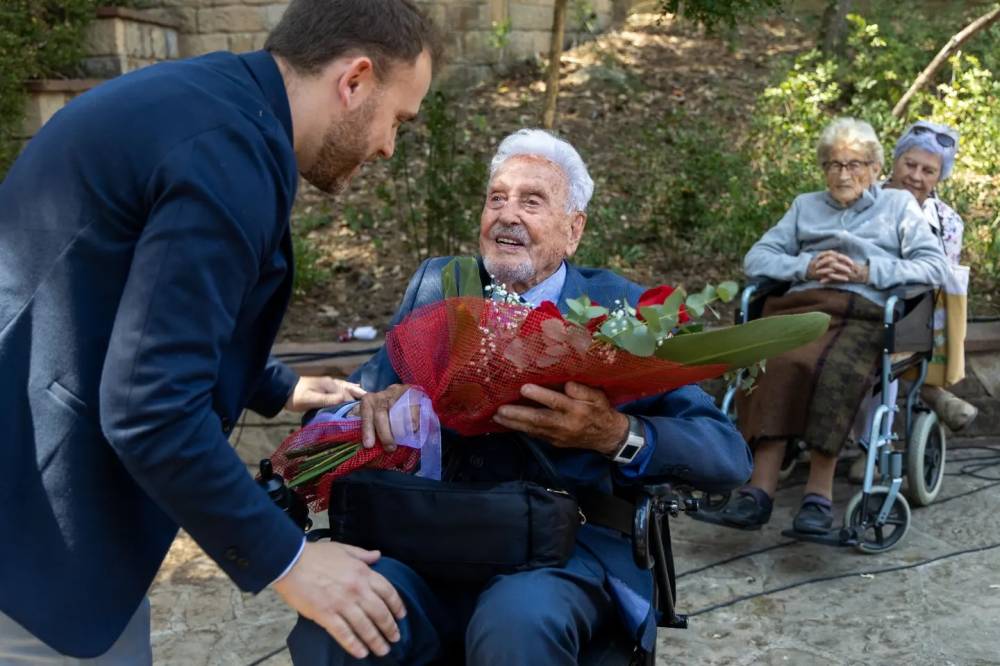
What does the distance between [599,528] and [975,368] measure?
3.61 metres

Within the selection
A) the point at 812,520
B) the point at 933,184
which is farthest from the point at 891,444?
the point at 933,184

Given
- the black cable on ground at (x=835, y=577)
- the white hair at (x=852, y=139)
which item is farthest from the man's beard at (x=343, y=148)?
the white hair at (x=852, y=139)

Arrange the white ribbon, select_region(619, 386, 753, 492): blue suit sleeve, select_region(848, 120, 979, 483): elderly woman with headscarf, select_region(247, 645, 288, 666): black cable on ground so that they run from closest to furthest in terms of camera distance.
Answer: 1. the white ribbon
2. select_region(619, 386, 753, 492): blue suit sleeve
3. select_region(247, 645, 288, 666): black cable on ground
4. select_region(848, 120, 979, 483): elderly woman with headscarf

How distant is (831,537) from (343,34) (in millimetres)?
3055

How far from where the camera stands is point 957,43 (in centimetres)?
629

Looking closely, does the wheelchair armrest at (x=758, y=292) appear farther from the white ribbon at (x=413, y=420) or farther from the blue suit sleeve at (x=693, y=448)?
the white ribbon at (x=413, y=420)

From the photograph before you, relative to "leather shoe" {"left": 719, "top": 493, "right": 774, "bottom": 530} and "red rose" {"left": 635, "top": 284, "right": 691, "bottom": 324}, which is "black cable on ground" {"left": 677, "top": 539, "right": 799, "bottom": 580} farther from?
"red rose" {"left": 635, "top": 284, "right": 691, "bottom": 324}

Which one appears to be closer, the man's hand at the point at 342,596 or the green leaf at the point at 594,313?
the man's hand at the point at 342,596

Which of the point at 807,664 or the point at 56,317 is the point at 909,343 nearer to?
the point at 807,664

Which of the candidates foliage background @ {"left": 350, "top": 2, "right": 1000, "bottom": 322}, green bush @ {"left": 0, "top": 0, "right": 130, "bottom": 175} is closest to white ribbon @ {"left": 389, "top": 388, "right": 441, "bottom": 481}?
foliage background @ {"left": 350, "top": 2, "right": 1000, "bottom": 322}

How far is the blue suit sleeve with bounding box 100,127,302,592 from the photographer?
1448 millimetres

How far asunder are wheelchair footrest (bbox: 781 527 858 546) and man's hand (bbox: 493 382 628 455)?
6.96 ft

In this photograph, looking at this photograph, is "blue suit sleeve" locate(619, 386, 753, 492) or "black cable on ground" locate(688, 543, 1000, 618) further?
"black cable on ground" locate(688, 543, 1000, 618)

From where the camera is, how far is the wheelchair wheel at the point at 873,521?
4195 millimetres
